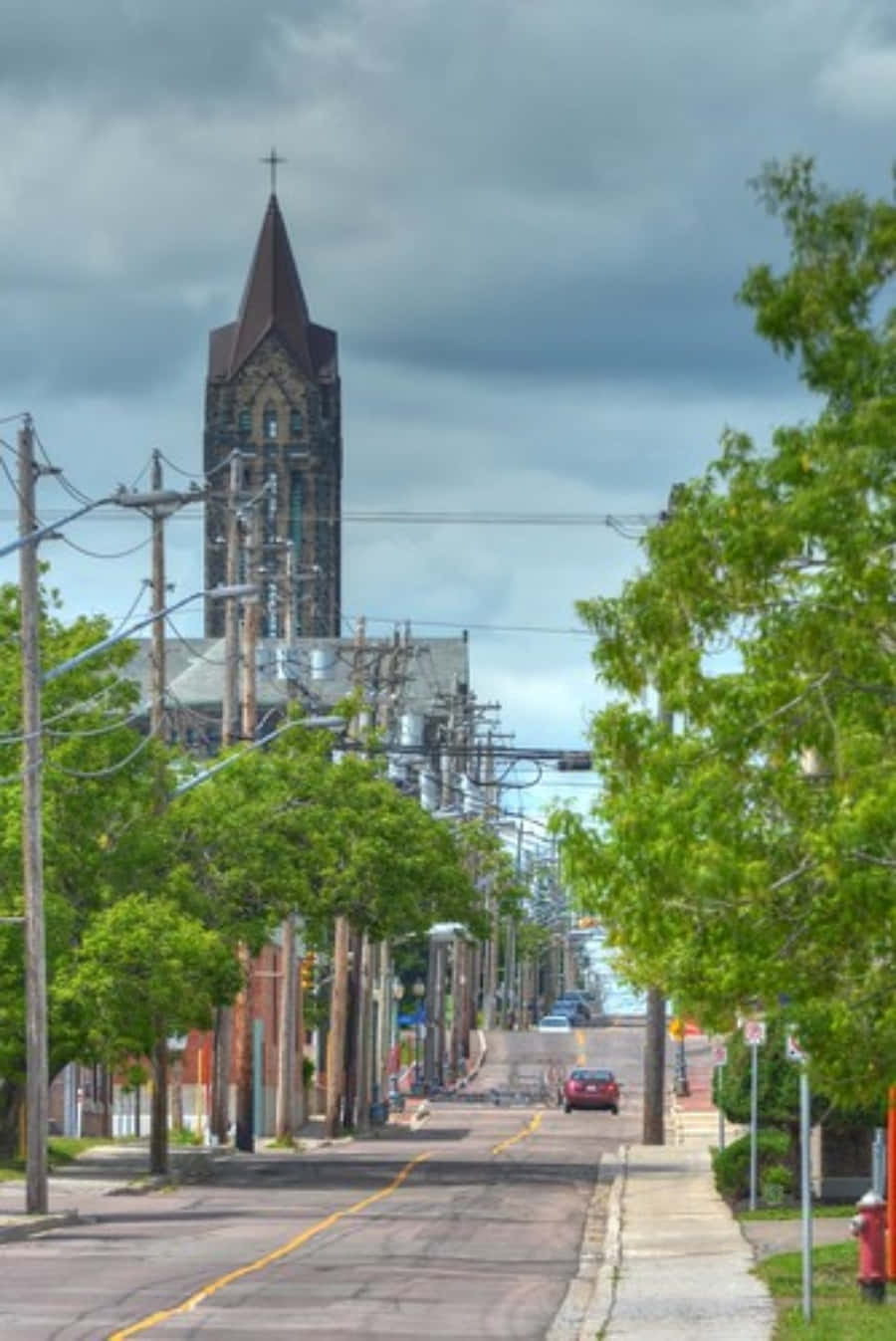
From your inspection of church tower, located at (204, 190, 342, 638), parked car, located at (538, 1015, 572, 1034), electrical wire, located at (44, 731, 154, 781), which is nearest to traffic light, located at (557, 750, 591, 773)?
electrical wire, located at (44, 731, 154, 781)

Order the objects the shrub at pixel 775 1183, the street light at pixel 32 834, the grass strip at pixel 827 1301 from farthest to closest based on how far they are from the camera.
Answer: the shrub at pixel 775 1183 → the street light at pixel 32 834 → the grass strip at pixel 827 1301

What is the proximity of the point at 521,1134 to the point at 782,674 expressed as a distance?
61.2 meters

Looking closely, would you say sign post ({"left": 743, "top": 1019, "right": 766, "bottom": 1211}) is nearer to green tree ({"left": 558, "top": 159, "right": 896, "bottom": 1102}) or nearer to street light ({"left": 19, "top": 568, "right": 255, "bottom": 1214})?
street light ({"left": 19, "top": 568, "right": 255, "bottom": 1214})

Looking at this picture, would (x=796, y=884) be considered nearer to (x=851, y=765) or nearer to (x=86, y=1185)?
(x=851, y=765)

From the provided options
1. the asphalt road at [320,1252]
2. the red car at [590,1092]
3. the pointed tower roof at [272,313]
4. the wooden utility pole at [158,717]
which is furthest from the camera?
Result: the pointed tower roof at [272,313]

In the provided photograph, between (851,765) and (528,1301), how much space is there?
37.2 feet

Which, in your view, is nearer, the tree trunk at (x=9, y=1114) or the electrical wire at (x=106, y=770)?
the electrical wire at (x=106, y=770)

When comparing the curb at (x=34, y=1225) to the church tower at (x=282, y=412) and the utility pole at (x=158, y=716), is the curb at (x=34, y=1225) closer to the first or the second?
the utility pole at (x=158, y=716)

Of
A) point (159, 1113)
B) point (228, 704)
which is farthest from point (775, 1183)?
point (228, 704)

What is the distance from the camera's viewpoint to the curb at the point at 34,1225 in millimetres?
36531

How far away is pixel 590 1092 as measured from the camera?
96.2 m

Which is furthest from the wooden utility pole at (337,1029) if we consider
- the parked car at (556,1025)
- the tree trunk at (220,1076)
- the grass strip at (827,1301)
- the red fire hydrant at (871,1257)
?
the parked car at (556,1025)

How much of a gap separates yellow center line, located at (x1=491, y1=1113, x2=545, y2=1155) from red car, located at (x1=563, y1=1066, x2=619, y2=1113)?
1.15m

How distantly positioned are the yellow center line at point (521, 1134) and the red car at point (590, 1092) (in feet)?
3.76
